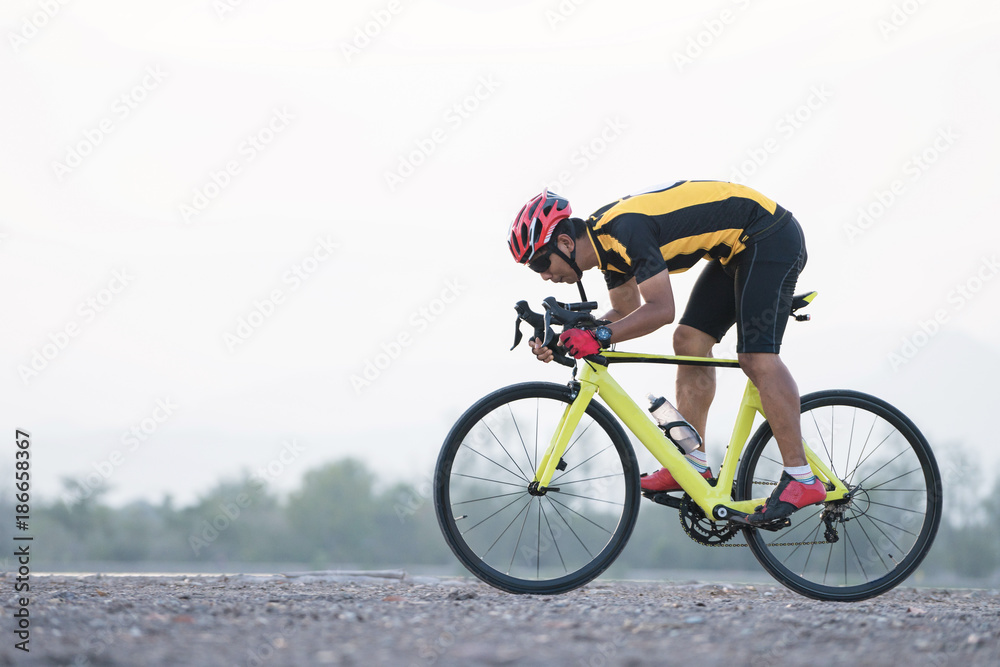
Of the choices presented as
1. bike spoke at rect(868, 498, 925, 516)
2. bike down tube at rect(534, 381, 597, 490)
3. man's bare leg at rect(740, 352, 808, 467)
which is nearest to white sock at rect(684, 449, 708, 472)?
man's bare leg at rect(740, 352, 808, 467)

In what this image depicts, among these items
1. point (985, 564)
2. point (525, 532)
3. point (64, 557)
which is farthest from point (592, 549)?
point (985, 564)

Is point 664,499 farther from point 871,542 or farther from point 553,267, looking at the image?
point 553,267

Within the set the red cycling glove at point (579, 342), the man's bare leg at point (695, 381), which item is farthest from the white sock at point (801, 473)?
the red cycling glove at point (579, 342)

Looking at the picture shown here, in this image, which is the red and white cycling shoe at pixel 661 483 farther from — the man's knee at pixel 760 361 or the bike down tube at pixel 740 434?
the man's knee at pixel 760 361

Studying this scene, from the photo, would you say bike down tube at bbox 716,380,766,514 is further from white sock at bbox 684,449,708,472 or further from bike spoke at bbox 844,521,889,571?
bike spoke at bbox 844,521,889,571

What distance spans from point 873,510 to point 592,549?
1549mm

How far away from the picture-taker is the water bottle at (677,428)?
424 cm

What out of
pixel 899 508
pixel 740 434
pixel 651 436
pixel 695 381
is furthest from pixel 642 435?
pixel 899 508

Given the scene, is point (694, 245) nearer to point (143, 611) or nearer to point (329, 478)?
point (143, 611)

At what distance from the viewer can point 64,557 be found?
6262 cm

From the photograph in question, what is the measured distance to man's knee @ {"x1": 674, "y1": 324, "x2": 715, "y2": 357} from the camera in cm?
441

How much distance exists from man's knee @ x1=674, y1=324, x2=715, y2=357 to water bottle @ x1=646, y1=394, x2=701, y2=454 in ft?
1.09

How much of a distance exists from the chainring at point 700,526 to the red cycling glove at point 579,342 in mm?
923

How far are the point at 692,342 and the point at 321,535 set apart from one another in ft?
264
